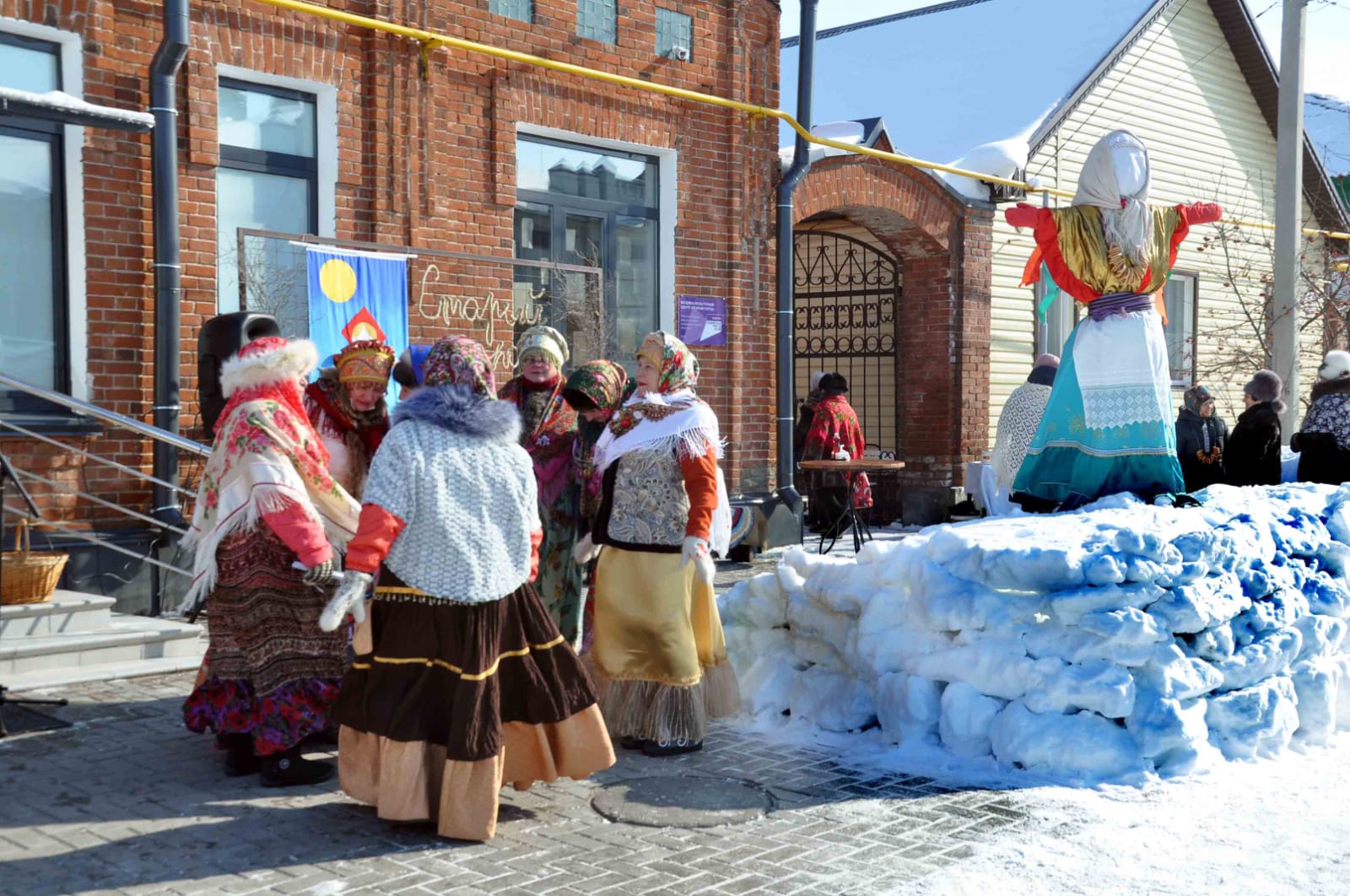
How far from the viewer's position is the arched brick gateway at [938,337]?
1476cm

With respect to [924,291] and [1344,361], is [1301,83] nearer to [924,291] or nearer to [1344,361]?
[924,291]

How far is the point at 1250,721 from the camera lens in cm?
567

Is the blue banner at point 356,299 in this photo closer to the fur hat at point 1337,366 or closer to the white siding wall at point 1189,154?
the fur hat at point 1337,366

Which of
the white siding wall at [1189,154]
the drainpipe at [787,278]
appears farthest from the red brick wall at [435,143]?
the white siding wall at [1189,154]

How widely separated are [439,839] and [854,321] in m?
12.0

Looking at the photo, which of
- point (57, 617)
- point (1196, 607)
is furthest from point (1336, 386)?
point (57, 617)

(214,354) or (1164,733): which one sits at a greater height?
(214,354)

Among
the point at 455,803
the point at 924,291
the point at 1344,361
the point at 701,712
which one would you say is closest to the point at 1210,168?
the point at 924,291

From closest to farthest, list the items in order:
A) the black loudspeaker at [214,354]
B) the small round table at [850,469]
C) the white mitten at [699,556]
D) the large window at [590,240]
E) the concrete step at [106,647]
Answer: the white mitten at [699,556]
the concrete step at [106,647]
the black loudspeaker at [214,354]
the large window at [590,240]
the small round table at [850,469]

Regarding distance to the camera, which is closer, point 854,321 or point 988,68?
point 854,321

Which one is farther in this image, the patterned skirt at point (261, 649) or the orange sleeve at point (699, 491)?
the orange sleeve at point (699, 491)

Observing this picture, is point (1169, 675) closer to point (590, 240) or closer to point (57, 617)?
point (57, 617)

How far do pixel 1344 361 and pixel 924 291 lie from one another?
20.5 ft

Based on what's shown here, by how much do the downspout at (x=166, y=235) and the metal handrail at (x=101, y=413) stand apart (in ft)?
1.31
